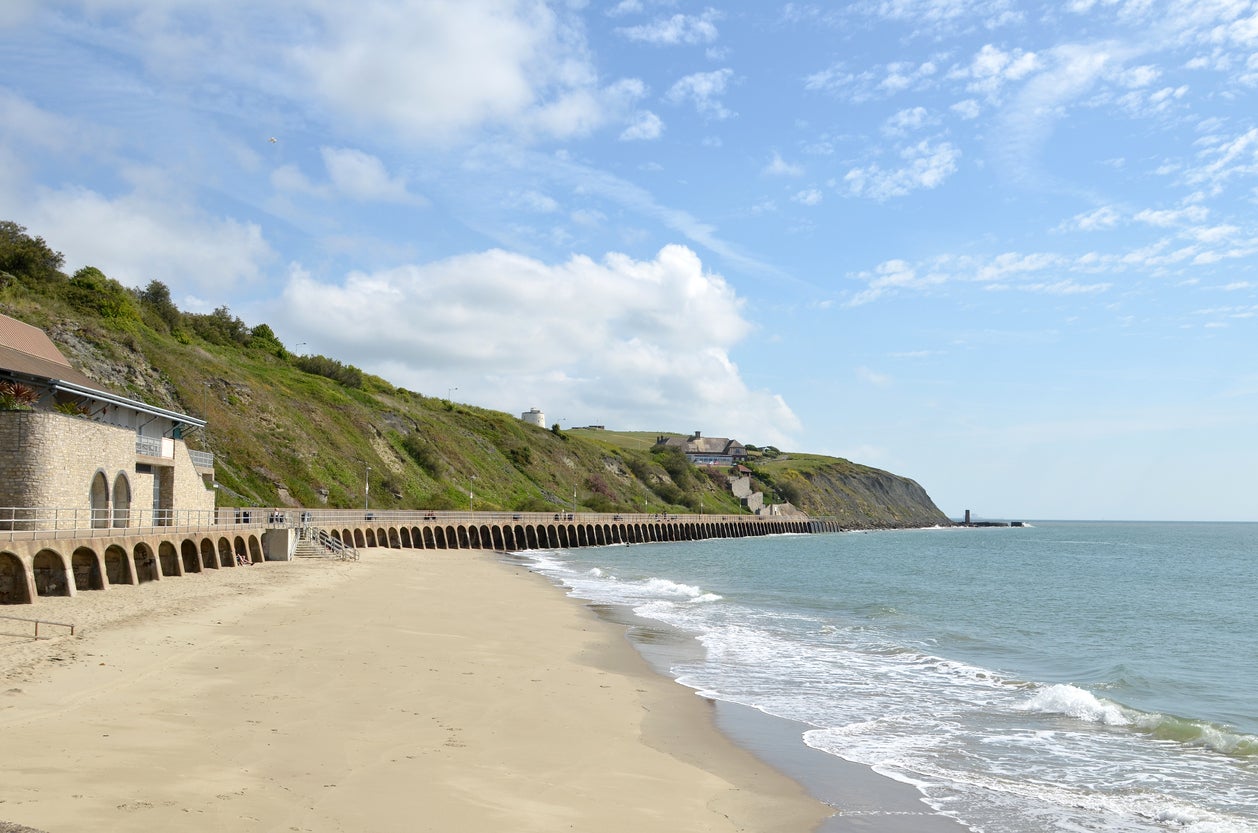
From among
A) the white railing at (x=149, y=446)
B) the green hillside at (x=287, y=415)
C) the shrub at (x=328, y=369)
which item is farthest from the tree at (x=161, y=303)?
the white railing at (x=149, y=446)

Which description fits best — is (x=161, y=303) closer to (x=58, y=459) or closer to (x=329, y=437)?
(x=329, y=437)

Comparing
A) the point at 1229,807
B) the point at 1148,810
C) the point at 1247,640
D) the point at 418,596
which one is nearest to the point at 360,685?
the point at 1148,810

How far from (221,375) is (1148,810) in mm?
75396

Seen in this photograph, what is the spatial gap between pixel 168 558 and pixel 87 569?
21.4 ft

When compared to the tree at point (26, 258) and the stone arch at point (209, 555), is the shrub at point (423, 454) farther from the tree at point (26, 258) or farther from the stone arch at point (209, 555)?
the stone arch at point (209, 555)

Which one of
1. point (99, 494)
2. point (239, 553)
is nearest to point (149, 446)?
point (239, 553)

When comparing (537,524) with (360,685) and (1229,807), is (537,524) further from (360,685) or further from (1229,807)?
(1229,807)

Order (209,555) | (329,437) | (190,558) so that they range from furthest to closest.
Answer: (329,437), (209,555), (190,558)

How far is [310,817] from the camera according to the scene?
866 centimetres

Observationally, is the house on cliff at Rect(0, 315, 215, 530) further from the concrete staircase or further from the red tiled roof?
the concrete staircase

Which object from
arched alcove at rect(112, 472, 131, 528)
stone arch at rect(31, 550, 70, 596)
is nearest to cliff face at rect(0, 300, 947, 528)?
arched alcove at rect(112, 472, 131, 528)

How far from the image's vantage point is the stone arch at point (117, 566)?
28.4 m

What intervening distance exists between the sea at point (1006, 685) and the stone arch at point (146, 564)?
623 inches

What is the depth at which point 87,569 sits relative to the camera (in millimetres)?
26312
